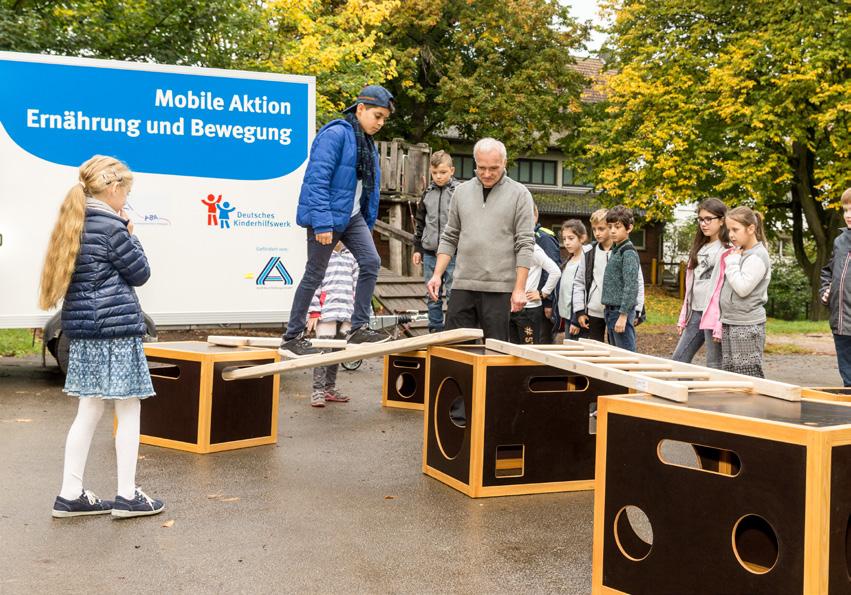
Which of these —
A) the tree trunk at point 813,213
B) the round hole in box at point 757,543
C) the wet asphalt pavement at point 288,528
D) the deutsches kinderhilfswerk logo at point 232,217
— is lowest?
the wet asphalt pavement at point 288,528

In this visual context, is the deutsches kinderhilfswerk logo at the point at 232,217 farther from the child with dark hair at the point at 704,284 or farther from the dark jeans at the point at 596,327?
the child with dark hair at the point at 704,284

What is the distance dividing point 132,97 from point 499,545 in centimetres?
700

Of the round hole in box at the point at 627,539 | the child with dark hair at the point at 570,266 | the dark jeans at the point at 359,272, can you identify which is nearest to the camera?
the round hole in box at the point at 627,539

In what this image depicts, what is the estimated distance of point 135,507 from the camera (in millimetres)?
5145

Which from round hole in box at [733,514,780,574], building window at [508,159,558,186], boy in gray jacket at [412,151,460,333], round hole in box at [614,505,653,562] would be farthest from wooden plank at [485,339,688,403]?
building window at [508,159,558,186]

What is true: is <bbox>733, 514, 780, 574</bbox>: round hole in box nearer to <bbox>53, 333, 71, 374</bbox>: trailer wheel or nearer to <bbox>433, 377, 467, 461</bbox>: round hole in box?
<bbox>433, 377, 467, 461</bbox>: round hole in box

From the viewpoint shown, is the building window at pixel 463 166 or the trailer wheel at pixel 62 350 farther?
the building window at pixel 463 166

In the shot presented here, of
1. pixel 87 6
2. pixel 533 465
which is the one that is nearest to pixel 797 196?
pixel 87 6

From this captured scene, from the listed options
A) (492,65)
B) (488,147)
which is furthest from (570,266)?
(492,65)

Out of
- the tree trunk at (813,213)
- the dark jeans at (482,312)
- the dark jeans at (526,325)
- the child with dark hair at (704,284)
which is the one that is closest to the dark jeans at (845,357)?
the child with dark hair at (704,284)

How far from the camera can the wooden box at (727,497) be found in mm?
3229

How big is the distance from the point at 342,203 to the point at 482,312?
135 cm

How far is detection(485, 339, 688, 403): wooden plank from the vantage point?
3902 millimetres

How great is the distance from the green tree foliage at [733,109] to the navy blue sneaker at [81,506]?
24254 millimetres
